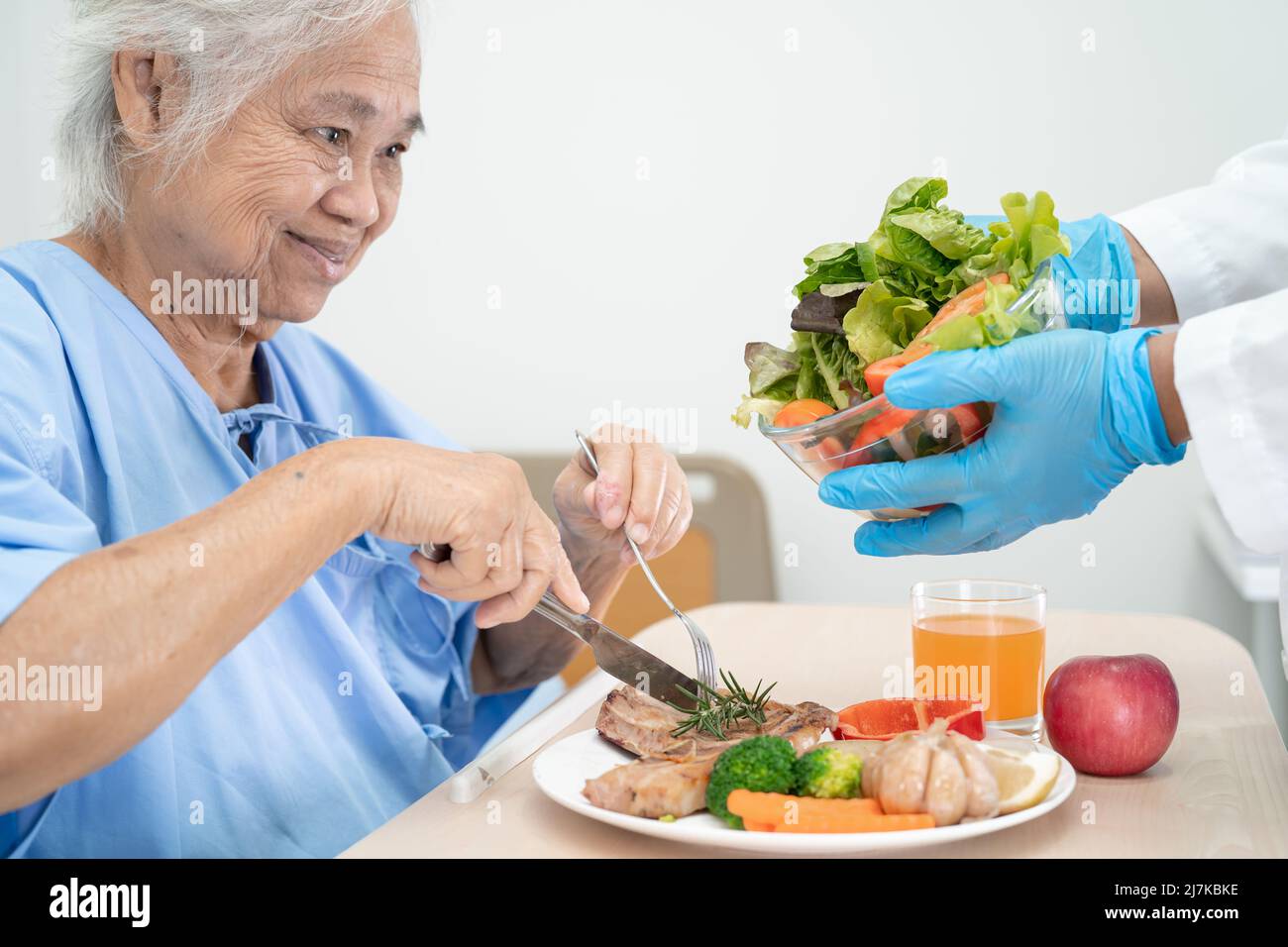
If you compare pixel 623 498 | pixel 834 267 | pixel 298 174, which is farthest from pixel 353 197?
pixel 834 267

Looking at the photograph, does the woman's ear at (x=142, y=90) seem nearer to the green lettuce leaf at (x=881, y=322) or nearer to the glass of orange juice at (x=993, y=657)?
Result: the green lettuce leaf at (x=881, y=322)

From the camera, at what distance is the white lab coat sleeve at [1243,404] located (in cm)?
108

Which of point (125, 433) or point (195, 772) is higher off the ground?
point (125, 433)

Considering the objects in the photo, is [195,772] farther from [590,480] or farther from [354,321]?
[354,321]

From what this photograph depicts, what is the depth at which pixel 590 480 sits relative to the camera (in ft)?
5.05

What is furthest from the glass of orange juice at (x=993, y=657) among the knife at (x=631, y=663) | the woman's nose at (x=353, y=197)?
the woman's nose at (x=353, y=197)

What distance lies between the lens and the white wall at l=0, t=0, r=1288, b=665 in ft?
8.13

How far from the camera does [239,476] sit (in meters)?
1.38

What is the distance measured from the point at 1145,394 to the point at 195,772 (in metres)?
1.01

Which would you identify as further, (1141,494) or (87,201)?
(1141,494)

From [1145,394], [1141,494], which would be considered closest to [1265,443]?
[1145,394]

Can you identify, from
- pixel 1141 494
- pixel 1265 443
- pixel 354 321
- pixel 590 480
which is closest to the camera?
pixel 1265 443

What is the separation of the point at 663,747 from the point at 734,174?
1.82 m
